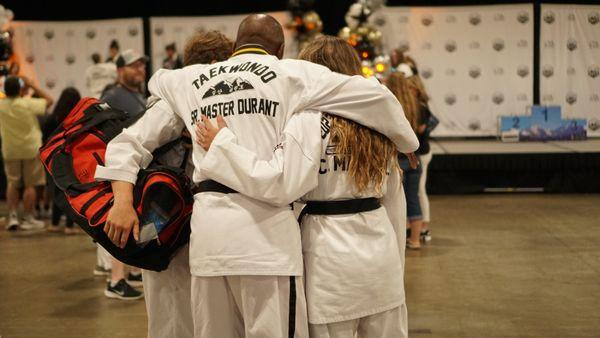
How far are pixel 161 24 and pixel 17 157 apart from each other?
4.39m

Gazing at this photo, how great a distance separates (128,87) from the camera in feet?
17.5

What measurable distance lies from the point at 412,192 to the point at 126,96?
269 centimetres

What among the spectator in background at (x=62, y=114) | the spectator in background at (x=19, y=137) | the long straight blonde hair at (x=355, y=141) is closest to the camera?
the long straight blonde hair at (x=355, y=141)

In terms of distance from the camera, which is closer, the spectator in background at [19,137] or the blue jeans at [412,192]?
the blue jeans at [412,192]

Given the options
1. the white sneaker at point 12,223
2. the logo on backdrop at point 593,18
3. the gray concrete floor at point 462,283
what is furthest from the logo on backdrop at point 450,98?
the white sneaker at point 12,223

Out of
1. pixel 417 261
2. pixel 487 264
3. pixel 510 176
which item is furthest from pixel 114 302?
pixel 510 176

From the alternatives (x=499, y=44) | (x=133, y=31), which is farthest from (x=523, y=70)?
(x=133, y=31)

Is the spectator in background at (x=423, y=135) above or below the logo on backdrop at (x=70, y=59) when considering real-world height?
below

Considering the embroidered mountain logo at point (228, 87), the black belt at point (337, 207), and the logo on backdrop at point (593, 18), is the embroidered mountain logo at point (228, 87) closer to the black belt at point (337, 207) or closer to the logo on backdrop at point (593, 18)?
the black belt at point (337, 207)

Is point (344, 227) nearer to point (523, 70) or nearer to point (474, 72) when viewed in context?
point (474, 72)

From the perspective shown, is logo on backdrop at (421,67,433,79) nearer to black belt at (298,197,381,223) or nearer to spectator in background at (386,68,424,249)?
spectator in background at (386,68,424,249)

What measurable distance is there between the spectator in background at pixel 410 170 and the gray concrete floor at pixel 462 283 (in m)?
0.20

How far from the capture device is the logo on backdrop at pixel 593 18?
11617mm

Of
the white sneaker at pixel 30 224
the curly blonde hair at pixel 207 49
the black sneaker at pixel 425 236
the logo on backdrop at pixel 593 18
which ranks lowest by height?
the white sneaker at pixel 30 224
